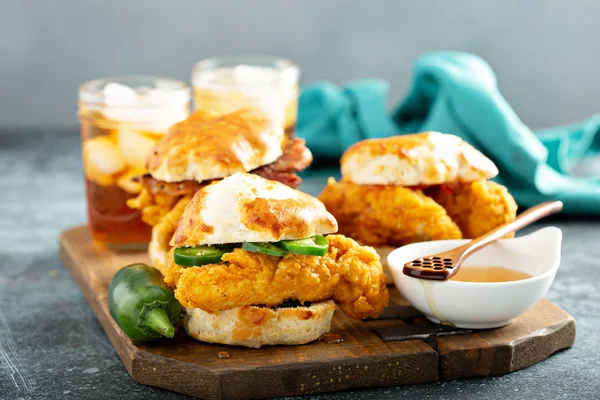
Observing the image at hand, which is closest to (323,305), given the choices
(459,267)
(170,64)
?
(459,267)

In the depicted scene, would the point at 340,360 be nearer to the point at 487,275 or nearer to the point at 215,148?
the point at 487,275

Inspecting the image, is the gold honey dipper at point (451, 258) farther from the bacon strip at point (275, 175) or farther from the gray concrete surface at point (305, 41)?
the gray concrete surface at point (305, 41)

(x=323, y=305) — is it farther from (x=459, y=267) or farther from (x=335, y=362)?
(x=459, y=267)

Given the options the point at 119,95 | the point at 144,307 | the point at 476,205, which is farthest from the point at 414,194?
the point at 119,95

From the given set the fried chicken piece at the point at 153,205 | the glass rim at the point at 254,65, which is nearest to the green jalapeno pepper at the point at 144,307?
the fried chicken piece at the point at 153,205

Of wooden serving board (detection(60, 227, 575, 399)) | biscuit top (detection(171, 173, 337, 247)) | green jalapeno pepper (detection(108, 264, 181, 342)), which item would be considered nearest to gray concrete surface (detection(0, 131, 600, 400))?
wooden serving board (detection(60, 227, 575, 399))

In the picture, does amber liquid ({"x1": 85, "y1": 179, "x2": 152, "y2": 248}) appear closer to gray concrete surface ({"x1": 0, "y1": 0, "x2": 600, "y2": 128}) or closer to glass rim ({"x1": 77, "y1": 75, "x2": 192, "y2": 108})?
glass rim ({"x1": 77, "y1": 75, "x2": 192, "y2": 108})
